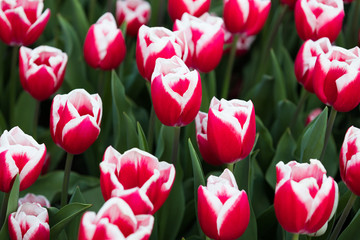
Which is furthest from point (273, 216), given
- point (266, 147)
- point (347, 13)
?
point (347, 13)

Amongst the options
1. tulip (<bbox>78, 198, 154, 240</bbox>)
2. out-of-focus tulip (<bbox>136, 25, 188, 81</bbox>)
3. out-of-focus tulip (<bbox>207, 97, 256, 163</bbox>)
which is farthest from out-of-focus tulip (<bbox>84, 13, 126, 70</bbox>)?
tulip (<bbox>78, 198, 154, 240</bbox>)

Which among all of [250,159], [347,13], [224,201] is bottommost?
[347,13]

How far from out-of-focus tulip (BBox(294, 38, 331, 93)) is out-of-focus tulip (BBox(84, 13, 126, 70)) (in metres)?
0.38

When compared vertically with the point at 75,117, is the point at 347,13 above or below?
below

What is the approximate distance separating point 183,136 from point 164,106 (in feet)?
1.59

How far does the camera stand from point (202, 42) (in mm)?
1152

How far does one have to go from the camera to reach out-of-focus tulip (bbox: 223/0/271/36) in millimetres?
1318

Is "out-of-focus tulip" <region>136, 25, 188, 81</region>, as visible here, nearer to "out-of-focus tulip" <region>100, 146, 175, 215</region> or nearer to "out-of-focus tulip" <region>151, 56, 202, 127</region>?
"out-of-focus tulip" <region>151, 56, 202, 127</region>

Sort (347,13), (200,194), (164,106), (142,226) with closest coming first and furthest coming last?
1. (142,226)
2. (200,194)
3. (164,106)
4. (347,13)

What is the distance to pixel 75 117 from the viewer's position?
95cm

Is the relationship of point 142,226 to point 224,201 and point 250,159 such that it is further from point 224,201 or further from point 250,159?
point 250,159

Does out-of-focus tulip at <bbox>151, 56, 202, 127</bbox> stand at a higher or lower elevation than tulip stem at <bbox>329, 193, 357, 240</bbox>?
higher

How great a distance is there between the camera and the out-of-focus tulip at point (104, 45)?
128 cm

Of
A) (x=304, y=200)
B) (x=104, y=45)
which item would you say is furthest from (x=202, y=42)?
(x=304, y=200)
